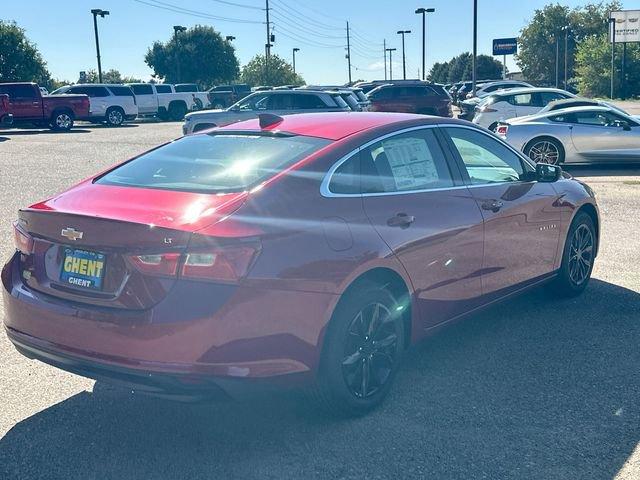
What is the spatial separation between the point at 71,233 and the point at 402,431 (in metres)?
1.94

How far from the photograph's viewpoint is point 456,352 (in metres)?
5.44

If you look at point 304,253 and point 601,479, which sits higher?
point 304,253

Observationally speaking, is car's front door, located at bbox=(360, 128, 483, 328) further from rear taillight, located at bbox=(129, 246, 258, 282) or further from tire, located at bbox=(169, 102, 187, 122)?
tire, located at bbox=(169, 102, 187, 122)

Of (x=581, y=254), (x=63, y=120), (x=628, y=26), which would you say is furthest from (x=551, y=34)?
(x=581, y=254)

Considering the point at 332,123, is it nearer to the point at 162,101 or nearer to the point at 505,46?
the point at 162,101

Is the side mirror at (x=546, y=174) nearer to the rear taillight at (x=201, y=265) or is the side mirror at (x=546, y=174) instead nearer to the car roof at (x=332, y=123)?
the car roof at (x=332, y=123)

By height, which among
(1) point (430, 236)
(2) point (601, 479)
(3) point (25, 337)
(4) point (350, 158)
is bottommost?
(2) point (601, 479)

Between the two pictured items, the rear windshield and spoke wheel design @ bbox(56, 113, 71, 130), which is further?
spoke wheel design @ bbox(56, 113, 71, 130)

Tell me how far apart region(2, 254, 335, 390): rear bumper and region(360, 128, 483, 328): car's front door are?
0.74 meters

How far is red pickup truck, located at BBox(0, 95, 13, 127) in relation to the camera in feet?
102

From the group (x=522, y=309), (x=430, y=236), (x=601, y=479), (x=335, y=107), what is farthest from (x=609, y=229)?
(x=335, y=107)

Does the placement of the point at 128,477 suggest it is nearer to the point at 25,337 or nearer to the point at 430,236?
the point at 25,337

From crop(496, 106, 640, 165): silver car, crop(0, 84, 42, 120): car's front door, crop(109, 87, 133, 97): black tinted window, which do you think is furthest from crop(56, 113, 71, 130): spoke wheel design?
Answer: crop(496, 106, 640, 165): silver car

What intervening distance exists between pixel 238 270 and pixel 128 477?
1.08 metres
